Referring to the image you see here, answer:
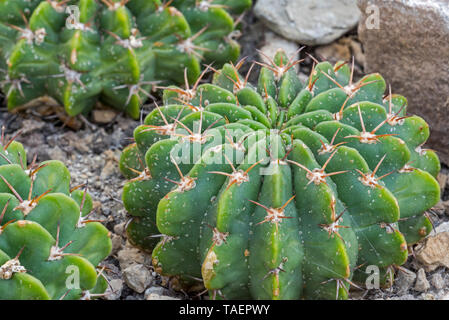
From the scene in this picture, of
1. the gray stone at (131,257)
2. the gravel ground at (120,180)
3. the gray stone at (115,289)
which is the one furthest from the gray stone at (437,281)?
the gray stone at (115,289)

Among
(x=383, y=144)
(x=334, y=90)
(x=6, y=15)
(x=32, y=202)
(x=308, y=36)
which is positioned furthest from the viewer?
(x=308, y=36)

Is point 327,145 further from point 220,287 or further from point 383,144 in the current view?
point 220,287

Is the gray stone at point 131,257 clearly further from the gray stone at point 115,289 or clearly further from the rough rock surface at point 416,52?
the rough rock surface at point 416,52

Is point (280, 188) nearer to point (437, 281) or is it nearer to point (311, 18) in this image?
point (437, 281)

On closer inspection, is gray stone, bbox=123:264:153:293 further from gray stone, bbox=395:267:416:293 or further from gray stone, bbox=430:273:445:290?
gray stone, bbox=430:273:445:290

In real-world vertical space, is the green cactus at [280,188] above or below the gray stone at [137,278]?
above

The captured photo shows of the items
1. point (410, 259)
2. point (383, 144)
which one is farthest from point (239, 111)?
point (410, 259)
